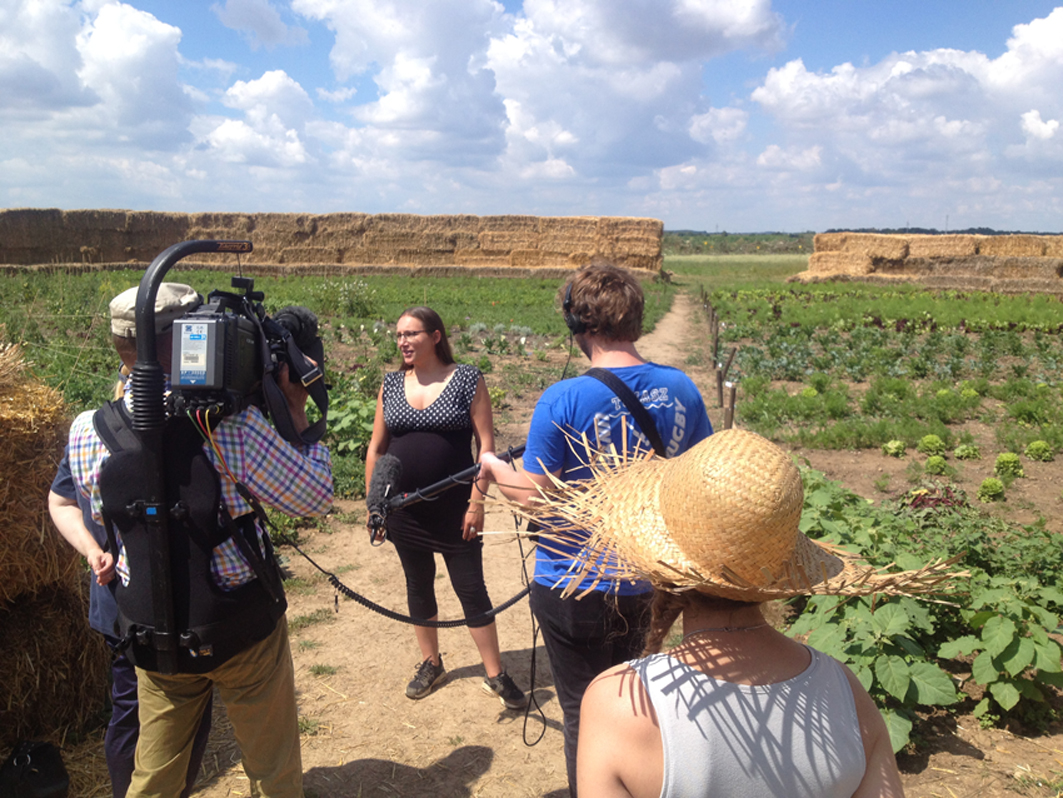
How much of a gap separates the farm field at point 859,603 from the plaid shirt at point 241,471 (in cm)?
130

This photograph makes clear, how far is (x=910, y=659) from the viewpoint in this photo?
3535 mm

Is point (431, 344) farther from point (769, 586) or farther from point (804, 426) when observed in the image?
point (804, 426)

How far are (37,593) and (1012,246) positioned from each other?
3976 centimetres

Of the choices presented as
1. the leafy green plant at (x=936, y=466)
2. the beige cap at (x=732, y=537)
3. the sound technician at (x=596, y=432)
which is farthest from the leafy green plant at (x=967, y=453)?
the beige cap at (x=732, y=537)

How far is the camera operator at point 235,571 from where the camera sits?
2154 millimetres

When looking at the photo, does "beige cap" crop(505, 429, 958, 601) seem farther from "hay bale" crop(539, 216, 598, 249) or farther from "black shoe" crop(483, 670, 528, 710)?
"hay bale" crop(539, 216, 598, 249)

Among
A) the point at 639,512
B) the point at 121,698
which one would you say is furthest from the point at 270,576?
the point at 639,512

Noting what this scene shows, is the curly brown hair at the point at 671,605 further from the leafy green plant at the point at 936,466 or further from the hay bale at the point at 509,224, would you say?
the hay bale at the point at 509,224

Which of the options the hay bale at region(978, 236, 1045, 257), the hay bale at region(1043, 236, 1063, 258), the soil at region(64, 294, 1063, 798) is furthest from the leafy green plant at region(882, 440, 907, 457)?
the hay bale at region(1043, 236, 1063, 258)

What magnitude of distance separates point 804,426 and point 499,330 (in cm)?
768

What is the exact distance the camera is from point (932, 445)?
8.20m

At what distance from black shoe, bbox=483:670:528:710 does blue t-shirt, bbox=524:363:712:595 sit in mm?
1636

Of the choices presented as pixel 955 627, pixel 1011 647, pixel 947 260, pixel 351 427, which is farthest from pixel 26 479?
pixel 947 260

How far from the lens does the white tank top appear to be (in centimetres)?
127
